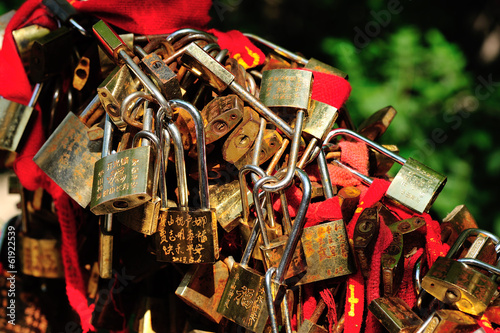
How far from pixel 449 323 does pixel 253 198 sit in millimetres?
380

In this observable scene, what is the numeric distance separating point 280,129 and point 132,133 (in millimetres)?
293

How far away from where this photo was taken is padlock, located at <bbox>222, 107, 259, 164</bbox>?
876mm

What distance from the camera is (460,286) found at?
2.36 feet

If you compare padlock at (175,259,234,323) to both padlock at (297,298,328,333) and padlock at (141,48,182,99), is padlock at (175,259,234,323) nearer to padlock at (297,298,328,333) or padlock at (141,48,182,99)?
padlock at (297,298,328,333)

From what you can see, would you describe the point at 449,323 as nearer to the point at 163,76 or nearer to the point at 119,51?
the point at 163,76

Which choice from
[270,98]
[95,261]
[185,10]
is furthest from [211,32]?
[95,261]

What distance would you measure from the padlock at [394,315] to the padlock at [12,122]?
2.82ft

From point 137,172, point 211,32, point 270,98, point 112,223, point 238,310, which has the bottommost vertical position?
point 238,310

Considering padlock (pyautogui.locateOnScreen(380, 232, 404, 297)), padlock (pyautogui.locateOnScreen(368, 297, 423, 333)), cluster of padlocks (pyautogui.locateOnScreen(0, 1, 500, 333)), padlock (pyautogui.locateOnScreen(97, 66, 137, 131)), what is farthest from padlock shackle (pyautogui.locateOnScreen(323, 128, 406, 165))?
padlock (pyautogui.locateOnScreen(97, 66, 137, 131))

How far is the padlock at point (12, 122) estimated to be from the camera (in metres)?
1.06

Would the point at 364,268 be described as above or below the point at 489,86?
below

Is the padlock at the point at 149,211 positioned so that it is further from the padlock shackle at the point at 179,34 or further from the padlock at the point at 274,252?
the padlock shackle at the point at 179,34

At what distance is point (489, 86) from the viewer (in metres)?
2.25

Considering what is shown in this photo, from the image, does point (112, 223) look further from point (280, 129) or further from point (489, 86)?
point (489, 86)
